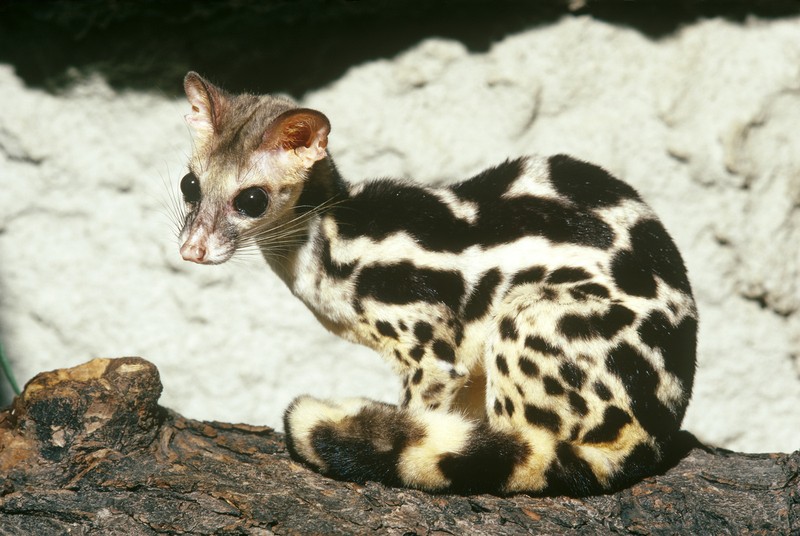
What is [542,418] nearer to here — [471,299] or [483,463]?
[483,463]

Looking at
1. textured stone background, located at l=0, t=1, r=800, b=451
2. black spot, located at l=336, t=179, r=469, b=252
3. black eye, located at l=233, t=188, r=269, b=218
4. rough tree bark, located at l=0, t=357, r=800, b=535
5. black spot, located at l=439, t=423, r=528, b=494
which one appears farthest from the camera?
textured stone background, located at l=0, t=1, r=800, b=451

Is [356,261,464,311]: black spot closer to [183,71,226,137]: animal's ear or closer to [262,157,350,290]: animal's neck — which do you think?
[262,157,350,290]: animal's neck

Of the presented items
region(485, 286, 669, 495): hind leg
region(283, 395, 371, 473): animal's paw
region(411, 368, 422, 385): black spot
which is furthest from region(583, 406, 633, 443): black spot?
region(283, 395, 371, 473): animal's paw

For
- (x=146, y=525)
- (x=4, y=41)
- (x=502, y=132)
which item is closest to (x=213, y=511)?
(x=146, y=525)

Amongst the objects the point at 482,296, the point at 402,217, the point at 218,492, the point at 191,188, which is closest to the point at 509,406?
the point at 482,296

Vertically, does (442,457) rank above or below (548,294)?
below

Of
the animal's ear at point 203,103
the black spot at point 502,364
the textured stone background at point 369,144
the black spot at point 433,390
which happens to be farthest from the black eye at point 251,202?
the textured stone background at point 369,144
